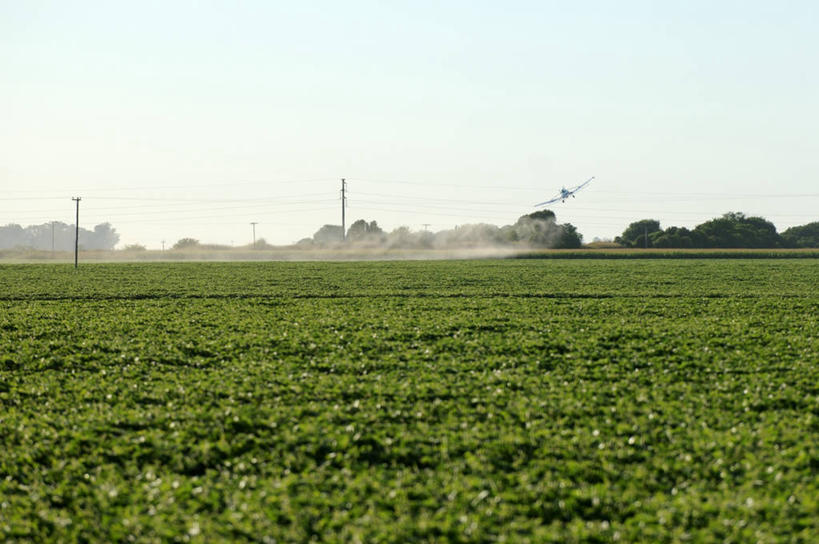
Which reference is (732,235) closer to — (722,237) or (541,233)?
(722,237)

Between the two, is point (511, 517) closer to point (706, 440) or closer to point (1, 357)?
point (706, 440)

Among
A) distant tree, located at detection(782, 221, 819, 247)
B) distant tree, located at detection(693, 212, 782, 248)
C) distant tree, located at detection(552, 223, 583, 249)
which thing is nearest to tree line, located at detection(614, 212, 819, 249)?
distant tree, located at detection(693, 212, 782, 248)

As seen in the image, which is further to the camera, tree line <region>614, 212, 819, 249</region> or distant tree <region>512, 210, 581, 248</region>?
tree line <region>614, 212, 819, 249</region>

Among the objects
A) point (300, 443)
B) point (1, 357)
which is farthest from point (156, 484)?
point (1, 357)

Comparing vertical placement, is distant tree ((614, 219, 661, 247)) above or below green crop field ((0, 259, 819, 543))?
above

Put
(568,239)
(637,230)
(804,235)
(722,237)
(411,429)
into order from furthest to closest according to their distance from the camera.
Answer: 1. (804,235)
2. (637,230)
3. (722,237)
4. (568,239)
5. (411,429)

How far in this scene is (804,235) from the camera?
16262 centimetres

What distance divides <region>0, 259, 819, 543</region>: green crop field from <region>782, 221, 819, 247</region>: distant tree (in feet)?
452

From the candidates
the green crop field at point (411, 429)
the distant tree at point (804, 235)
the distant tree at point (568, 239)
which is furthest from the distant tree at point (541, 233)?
the green crop field at point (411, 429)

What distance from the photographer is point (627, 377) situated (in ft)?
57.1

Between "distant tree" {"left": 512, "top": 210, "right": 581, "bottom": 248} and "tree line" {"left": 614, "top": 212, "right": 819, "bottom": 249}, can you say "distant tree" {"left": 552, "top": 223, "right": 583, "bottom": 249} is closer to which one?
"distant tree" {"left": 512, "top": 210, "right": 581, "bottom": 248}

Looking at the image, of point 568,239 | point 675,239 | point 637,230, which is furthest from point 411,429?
point 637,230

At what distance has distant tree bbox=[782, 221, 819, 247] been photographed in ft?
495

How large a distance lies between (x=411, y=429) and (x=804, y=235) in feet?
559
